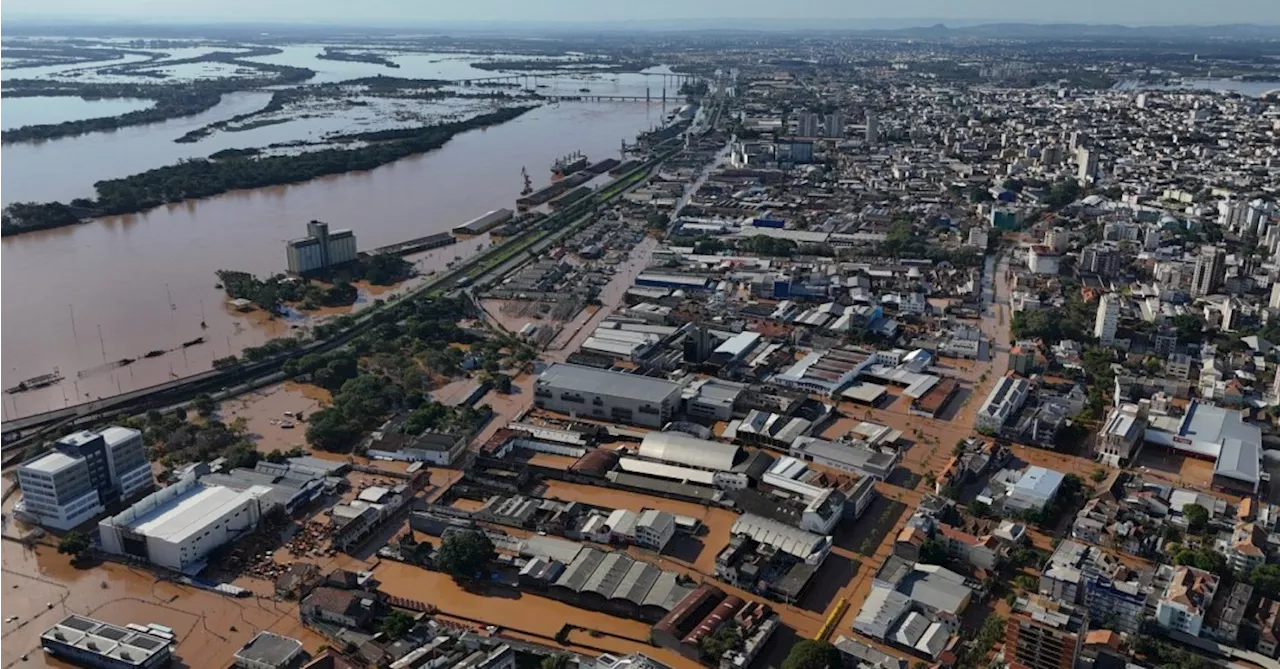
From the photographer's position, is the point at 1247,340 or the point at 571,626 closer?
the point at 571,626

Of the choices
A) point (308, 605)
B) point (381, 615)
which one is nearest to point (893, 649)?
point (381, 615)

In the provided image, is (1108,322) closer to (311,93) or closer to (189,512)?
(189,512)

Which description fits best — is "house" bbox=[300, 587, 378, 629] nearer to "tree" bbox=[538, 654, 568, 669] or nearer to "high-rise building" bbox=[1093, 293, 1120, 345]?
"tree" bbox=[538, 654, 568, 669]

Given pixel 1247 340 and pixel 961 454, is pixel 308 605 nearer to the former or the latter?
pixel 961 454

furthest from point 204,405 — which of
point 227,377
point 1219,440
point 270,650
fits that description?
point 1219,440

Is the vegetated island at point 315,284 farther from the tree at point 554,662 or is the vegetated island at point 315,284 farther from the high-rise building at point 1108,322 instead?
the high-rise building at point 1108,322

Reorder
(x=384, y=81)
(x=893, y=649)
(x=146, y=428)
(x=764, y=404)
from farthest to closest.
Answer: (x=384, y=81), (x=764, y=404), (x=146, y=428), (x=893, y=649)
